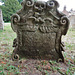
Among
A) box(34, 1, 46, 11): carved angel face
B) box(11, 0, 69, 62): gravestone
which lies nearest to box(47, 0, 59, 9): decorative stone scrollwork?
box(11, 0, 69, 62): gravestone

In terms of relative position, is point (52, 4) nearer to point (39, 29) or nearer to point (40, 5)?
point (40, 5)

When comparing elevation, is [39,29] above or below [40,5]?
below

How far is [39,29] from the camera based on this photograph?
2.05 m

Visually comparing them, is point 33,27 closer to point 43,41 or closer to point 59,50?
point 43,41

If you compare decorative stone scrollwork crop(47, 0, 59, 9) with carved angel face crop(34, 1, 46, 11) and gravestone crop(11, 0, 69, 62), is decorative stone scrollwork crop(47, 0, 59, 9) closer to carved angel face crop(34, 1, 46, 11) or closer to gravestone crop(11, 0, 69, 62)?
gravestone crop(11, 0, 69, 62)

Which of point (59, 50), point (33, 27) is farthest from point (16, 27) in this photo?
point (59, 50)

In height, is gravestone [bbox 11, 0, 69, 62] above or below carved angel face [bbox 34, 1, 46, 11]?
below

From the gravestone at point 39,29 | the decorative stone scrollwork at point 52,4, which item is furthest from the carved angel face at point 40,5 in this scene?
the decorative stone scrollwork at point 52,4

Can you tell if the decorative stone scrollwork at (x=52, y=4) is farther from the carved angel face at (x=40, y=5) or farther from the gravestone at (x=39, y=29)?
the carved angel face at (x=40, y=5)

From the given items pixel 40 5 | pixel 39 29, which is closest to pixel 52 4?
pixel 40 5

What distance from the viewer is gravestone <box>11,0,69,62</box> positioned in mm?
1914

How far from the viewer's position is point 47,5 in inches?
73.2

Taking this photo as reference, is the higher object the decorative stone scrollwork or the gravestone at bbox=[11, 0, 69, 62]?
Answer: the decorative stone scrollwork

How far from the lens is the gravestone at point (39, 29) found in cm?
191
